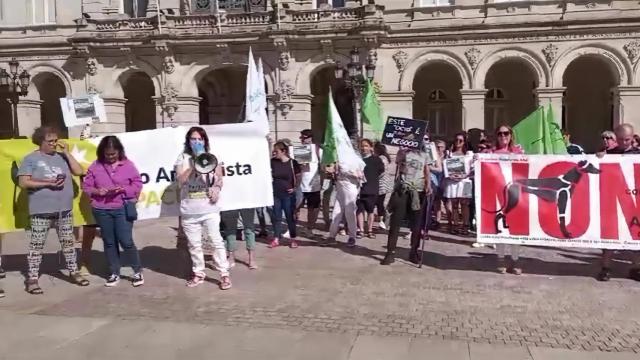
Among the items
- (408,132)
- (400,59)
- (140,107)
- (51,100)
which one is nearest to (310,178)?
(408,132)

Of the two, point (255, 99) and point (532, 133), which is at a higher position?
point (255, 99)

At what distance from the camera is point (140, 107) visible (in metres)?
29.2

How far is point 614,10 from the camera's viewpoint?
2075 centimetres

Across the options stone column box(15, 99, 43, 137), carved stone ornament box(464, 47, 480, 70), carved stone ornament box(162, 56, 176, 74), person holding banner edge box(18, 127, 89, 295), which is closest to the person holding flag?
person holding banner edge box(18, 127, 89, 295)

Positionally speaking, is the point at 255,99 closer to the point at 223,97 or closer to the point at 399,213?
the point at 399,213

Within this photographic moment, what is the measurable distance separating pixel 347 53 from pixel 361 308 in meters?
17.0

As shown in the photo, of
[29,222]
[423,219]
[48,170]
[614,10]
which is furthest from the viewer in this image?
[614,10]

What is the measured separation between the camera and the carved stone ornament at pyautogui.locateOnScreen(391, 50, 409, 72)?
74.0ft

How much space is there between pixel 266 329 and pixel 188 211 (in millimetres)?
2198

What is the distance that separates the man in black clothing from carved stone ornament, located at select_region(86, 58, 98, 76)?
852 inches

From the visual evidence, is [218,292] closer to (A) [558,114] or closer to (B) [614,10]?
(A) [558,114]

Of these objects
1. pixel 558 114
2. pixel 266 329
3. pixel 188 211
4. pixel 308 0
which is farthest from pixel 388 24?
pixel 266 329

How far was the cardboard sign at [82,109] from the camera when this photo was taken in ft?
38.1

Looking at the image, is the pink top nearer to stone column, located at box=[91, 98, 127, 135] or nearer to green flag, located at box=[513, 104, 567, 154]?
green flag, located at box=[513, 104, 567, 154]
